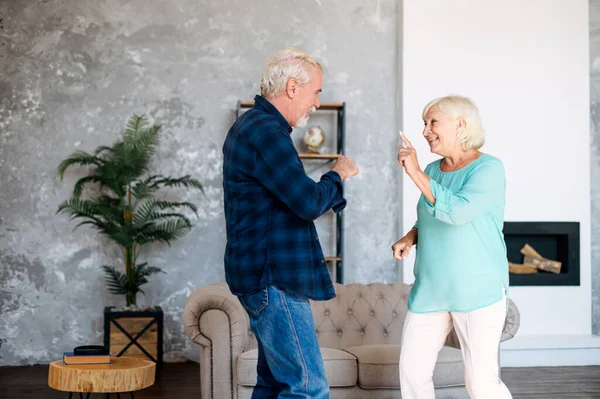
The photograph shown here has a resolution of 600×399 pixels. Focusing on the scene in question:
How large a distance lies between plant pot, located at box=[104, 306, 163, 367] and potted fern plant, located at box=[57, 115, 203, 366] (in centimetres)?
1

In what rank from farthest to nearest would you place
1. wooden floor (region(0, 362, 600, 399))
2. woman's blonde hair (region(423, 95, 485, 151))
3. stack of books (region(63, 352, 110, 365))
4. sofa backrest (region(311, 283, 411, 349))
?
A: 1. wooden floor (region(0, 362, 600, 399))
2. sofa backrest (region(311, 283, 411, 349))
3. stack of books (region(63, 352, 110, 365))
4. woman's blonde hair (region(423, 95, 485, 151))

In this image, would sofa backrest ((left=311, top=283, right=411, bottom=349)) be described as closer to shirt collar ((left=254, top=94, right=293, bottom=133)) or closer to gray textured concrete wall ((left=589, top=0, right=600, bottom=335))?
shirt collar ((left=254, top=94, right=293, bottom=133))

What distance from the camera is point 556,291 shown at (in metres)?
6.23

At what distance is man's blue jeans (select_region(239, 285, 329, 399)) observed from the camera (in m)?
2.26

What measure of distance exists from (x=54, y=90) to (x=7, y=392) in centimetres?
244

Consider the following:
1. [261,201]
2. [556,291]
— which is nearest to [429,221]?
[261,201]

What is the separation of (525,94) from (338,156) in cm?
173

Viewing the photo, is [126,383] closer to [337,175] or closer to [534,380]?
[337,175]

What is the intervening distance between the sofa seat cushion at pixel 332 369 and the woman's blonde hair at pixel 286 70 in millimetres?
1867

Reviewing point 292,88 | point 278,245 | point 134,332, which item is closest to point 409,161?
point 292,88

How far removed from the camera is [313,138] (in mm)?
5938

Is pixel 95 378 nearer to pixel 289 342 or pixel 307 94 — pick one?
pixel 289 342

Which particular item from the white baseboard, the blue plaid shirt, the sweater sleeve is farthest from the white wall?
the blue plaid shirt

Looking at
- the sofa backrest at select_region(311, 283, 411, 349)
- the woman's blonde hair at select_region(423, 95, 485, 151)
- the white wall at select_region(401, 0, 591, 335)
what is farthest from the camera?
the white wall at select_region(401, 0, 591, 335)
